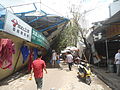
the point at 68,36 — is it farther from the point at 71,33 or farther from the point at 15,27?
the point at 15,27

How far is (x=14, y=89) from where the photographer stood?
4.95 m

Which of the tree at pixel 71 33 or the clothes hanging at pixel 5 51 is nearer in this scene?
the clothes hanging at pixel 5 51

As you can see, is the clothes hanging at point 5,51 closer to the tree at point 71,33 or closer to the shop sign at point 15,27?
the shop sign at point 15,27

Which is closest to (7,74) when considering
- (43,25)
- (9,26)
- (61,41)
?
(9,26)

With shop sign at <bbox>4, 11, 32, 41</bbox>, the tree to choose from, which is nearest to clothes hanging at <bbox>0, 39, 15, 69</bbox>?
shop sign at <bbox>4, 11, 32, 41</bbox>

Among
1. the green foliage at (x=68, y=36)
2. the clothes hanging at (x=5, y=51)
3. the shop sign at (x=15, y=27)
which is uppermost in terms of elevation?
the green foliage at (x=68, y=36)

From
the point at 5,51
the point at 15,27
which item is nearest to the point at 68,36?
the point at 15,27

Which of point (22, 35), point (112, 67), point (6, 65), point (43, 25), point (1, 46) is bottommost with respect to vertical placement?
point (112, 67)

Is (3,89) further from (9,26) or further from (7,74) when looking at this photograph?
(9,26)

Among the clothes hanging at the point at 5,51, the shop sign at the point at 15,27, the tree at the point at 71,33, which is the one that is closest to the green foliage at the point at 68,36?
the tree at the point at 71,33

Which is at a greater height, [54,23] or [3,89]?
[54,23]

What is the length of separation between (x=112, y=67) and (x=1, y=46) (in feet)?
24.4

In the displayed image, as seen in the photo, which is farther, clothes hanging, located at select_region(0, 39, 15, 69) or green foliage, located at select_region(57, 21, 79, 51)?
green foliage, located at select_region(57, 21, 79, 51)

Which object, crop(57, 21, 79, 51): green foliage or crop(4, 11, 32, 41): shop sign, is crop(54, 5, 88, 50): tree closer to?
crop(57, 21, 79, 51): green foliage
